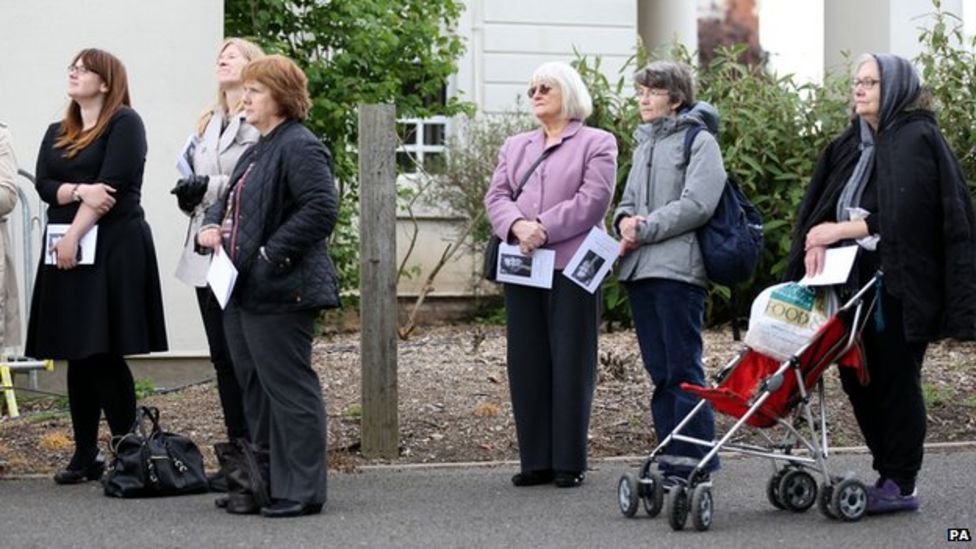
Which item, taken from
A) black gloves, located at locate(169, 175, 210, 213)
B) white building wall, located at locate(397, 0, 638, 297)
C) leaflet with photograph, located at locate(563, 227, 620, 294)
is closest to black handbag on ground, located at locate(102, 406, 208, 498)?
black gloves, located at locate(169, 175, 210, 213)

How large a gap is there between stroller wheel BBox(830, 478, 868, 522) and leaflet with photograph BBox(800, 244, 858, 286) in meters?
0.76

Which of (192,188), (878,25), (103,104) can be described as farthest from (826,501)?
(878,25)

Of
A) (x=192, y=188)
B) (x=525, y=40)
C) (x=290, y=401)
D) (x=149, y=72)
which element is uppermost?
(x=525, y=40)

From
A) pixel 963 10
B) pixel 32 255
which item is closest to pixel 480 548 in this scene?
pixel 32 255

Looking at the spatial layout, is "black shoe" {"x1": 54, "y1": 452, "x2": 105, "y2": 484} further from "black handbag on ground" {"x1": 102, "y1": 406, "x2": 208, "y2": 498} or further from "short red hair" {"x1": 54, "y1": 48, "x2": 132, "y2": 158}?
"short red hair" {"x1": 54, "y1": 48, "x2": 132, "y2": 158}

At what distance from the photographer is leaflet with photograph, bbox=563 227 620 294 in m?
9.19

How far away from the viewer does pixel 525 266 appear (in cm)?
925

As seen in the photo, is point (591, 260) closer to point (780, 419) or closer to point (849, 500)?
point (780, 419)

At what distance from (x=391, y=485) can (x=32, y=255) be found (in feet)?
12.8

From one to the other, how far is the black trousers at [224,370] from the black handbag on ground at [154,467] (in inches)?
8.7

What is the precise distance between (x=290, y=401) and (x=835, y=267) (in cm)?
220

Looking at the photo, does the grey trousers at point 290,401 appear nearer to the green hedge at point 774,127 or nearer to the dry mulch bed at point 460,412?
the dry mulch bed at point 460,412

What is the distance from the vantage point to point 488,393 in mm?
11477

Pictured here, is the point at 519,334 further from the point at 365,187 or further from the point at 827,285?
the point at 827,285
